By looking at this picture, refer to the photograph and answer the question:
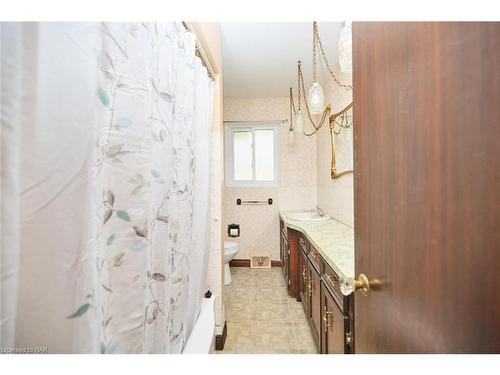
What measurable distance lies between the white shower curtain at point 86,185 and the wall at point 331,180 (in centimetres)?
175

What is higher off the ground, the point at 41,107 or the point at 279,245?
the point at 41,107

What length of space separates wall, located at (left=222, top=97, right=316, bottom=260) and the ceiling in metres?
0.38

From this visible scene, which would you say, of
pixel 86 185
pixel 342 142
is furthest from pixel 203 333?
pixel 342 142

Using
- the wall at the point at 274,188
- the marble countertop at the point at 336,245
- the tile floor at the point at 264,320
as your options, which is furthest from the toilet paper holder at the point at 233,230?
the marble countertop at the point at 336,245

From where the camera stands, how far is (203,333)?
50.4 inches

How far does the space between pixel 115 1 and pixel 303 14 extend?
1.46 ft

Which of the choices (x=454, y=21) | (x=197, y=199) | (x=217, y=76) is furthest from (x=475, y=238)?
(x=217, y=76)

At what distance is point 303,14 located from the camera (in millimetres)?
585

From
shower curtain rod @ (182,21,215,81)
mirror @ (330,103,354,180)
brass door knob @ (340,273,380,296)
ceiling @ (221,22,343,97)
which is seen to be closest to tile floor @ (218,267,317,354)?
brass door knob @ (340,273,380,296)

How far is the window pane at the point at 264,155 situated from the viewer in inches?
142

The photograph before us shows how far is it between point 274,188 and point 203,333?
8.09ft

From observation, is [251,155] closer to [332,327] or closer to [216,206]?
[216,206]

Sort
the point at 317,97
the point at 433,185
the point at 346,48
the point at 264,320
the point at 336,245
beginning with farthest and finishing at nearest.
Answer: the point at 264,320
the point at 317,97
the point at 336,245
the point at 346,48
the point at 433,185
